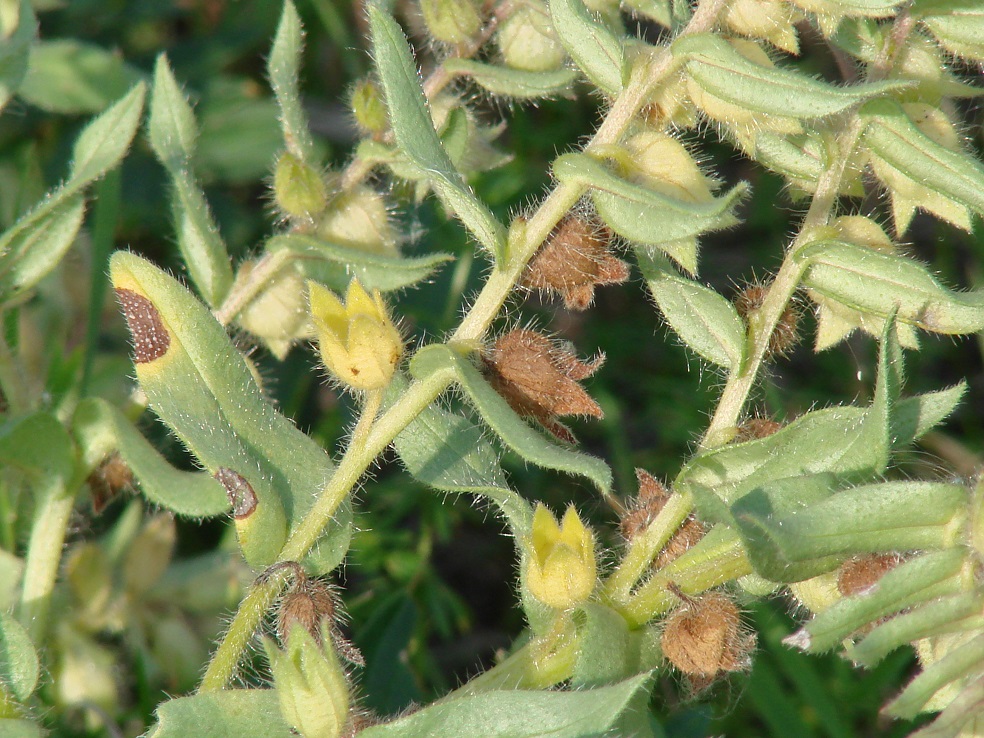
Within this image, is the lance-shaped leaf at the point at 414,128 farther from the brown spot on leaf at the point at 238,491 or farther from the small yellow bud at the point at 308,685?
the small yellow bud at the point at 308,685

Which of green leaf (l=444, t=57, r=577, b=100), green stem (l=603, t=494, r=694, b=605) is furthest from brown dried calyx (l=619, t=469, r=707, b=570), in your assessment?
green leaf (l=444, t=57, r=577, b=100)

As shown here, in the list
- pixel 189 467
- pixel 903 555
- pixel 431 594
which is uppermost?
pixel 903 555

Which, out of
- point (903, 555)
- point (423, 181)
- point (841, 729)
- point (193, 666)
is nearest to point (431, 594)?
point (193, 666)

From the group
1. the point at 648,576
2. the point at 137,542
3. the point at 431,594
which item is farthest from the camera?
the point at 431,594

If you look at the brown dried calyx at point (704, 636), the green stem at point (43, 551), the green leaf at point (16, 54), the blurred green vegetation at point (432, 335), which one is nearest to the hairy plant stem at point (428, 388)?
Result: the brown dried calyx at point (704, 636)

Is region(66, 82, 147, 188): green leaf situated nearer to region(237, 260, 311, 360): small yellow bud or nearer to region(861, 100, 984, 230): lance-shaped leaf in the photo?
region(237, 260, 311, 360): small yellow bud

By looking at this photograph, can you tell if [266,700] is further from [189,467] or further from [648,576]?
[189,467]
